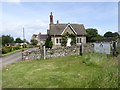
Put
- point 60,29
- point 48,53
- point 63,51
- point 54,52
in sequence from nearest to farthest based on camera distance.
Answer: point 48,53
point 54,52
point 63,51
point 60,29

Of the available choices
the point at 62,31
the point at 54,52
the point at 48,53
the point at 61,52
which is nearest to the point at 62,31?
the point at 62,31

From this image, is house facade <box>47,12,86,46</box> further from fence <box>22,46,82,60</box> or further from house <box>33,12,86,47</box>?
fence <box>22,46,82,60</box>

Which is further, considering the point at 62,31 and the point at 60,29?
the point at 60,29

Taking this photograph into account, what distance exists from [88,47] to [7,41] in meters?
77.9

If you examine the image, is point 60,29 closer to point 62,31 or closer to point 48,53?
point 62,31

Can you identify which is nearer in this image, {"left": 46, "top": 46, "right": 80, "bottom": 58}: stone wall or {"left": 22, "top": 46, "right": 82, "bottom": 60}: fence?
{"left": 22, "top": 46, "right": 82, "bottom": 60}: fence

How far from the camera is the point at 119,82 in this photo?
25.6 ft

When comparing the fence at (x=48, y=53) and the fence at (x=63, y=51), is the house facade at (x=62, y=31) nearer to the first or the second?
the fence at (x=63, y=51)

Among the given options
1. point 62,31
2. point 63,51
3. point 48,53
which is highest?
point 62,31

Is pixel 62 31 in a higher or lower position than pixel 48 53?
higher

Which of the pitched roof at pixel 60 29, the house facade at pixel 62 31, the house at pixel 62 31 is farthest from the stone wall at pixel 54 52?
the pitched roof at pixel 60 29

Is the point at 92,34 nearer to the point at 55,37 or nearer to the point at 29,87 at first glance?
the point at 55,37

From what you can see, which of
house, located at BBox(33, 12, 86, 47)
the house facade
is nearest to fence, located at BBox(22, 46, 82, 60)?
house, located at BBox(33, 12, 86, 47)

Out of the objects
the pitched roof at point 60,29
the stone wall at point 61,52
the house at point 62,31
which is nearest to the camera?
the stone wall at point 61,52
